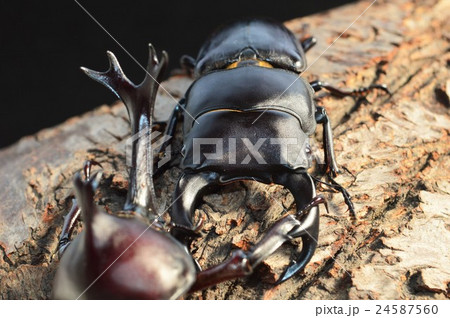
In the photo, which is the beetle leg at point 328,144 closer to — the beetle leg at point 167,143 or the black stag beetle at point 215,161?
the black stag beetle at point 215,161

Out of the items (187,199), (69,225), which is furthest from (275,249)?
(69,225)

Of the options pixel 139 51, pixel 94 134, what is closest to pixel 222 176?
pixel 94 134

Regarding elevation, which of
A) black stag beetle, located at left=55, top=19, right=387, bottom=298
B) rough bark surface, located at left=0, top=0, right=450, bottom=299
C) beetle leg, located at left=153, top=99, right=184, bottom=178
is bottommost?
rough bark surface, located at left=0, top=0, right=450, bottom=299

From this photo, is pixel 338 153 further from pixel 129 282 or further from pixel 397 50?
pixel 129 282

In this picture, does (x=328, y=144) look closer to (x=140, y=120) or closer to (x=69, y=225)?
(x=140, y=120)

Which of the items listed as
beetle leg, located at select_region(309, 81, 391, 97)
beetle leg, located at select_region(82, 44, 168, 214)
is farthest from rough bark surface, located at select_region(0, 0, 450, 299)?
beetle leg, located at select_region(82, 44, 168, 214)

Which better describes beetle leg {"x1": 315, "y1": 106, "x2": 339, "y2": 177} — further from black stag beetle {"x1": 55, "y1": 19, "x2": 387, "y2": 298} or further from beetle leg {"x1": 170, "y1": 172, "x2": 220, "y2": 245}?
beetle leg {"x1": 170, "y1": 172, "x2": 220, "y2": 245}

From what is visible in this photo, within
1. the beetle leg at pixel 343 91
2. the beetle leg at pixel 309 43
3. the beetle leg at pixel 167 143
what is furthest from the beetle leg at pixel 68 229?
the beetle leg at pixel 309 43
